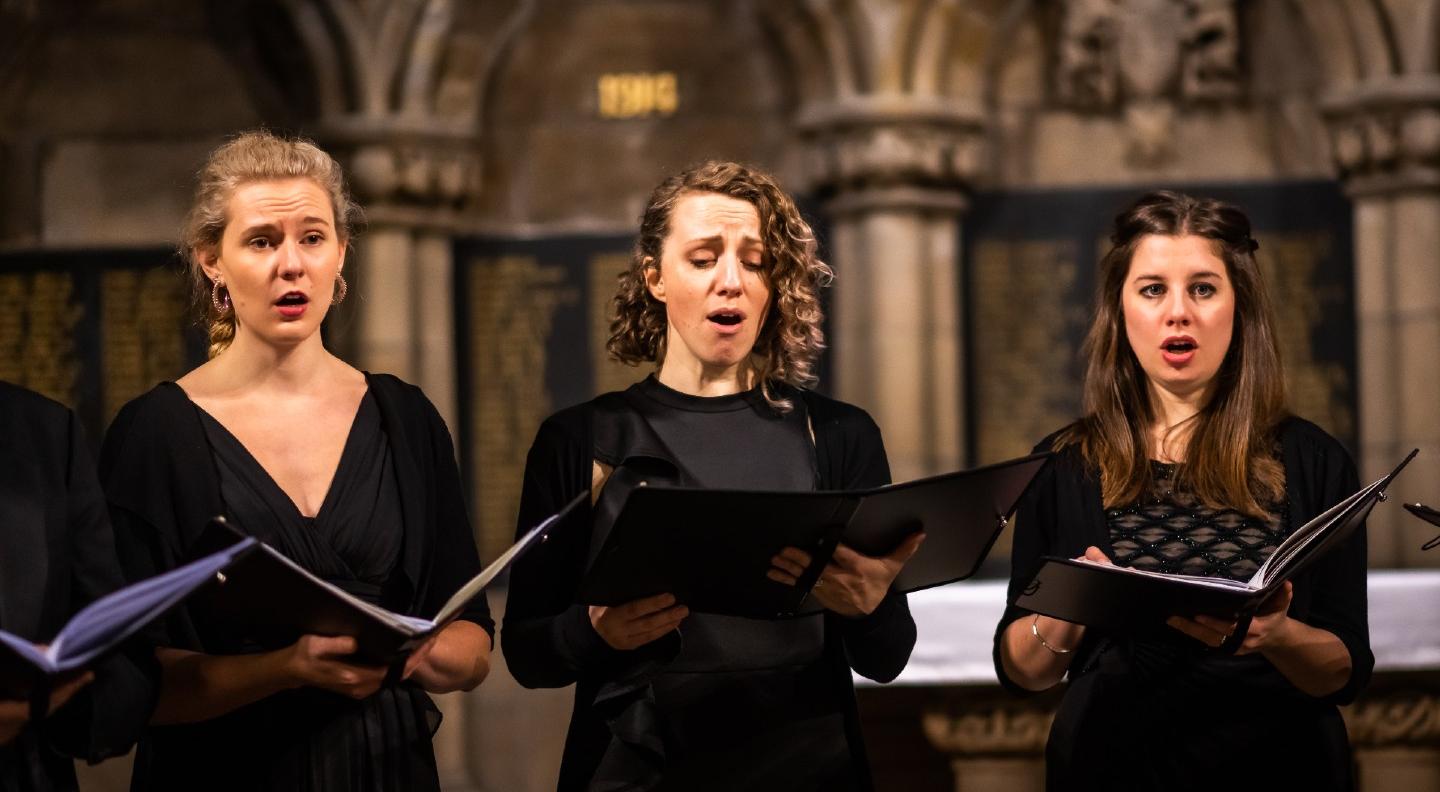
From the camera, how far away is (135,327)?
5.64 metres

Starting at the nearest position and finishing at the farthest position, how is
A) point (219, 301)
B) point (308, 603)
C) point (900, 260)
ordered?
point (308, 603) < point (219, 301) < point (900, 260)

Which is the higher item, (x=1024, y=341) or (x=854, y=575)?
(x=1024, y=341)

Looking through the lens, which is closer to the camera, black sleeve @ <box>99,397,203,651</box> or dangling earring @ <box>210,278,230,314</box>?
black sleeve @ <box>99,397,203,651</box>

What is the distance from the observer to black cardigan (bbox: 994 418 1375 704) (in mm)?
2775

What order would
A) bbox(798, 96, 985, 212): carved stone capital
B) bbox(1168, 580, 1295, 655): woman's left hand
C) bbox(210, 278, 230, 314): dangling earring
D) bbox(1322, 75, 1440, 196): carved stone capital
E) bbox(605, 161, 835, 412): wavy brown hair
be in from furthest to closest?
bbox(798, 96, 985, 212): carved stone capital
bbox(1322, 75, 1440, 196): carved stone capital
bbox(605, 161, 835, 412): wavy brown hair
bbox(210, 278, 230, 314): dangling earring
bbox(1168, 580, 1295, 655): woman's left hand

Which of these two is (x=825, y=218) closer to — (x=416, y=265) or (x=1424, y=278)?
(x=416, y=265)

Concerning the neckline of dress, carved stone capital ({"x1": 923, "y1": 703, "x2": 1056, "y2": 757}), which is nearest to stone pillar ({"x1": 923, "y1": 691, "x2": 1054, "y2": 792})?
carved stone capital ({"x1": 923, "y1": 703, "x2": 1056, "y2": 757})

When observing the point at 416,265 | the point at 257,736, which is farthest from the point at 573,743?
the point at 416,265

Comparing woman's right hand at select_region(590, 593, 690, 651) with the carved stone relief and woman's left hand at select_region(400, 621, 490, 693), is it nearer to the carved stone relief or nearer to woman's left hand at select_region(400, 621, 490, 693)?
woman's left hand at select_region(400, 621, 490, 693)

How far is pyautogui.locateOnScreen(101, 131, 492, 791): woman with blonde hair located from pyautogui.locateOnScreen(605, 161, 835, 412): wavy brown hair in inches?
14.9

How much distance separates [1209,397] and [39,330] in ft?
13.0

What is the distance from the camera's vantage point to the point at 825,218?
566 centimetres

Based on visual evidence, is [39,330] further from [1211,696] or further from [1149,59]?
[1211,696]

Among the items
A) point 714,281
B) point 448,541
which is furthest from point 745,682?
point 714,281
